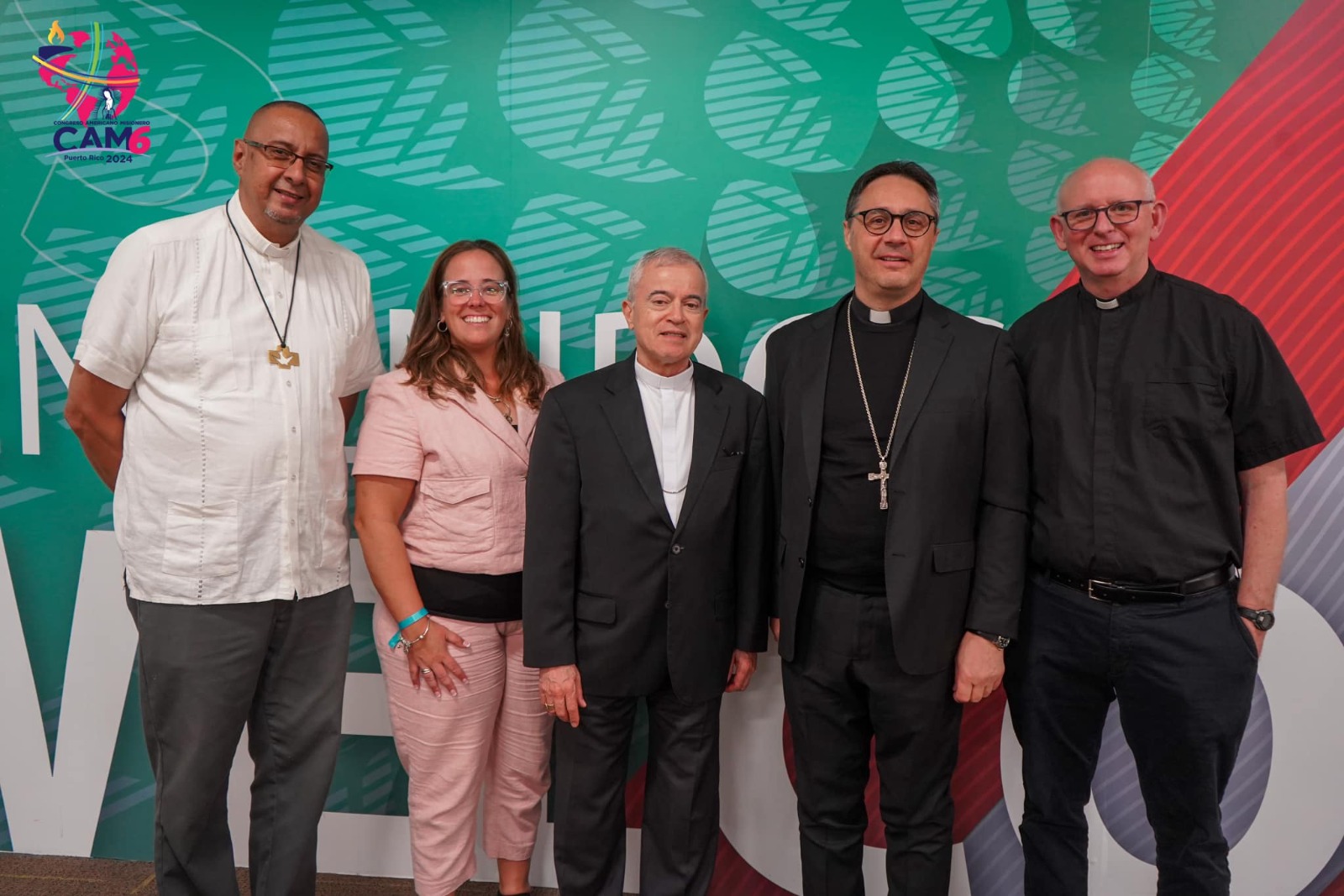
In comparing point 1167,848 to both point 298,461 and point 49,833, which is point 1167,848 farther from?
point 49,833

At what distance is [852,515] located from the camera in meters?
2.14

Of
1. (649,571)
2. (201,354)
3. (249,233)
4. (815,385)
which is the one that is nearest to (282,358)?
(201,354)

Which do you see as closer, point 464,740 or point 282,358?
point 282,358

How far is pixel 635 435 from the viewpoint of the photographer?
217 cm

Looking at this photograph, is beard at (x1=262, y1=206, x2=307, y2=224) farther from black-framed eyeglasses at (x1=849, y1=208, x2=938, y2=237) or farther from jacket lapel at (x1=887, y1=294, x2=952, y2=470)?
jacket lapel at (x1=887, y1=294, x2=952, y2=470)

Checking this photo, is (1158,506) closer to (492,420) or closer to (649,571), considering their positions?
(649,571)

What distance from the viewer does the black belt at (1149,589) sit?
2.02 metres

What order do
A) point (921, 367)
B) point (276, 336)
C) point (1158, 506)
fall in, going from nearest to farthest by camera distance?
point (1158, 506) → point (921, 367) → point (276, 336)

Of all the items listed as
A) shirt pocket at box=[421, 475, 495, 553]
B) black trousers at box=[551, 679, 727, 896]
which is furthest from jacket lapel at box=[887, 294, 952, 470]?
shirt pocket at box=[421, 475, 495, 553]

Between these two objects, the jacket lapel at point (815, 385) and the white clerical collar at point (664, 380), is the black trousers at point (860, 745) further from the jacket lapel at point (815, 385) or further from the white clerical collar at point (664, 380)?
the white clerical collar at point (664, 380)

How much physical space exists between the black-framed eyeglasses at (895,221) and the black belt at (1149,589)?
942mm

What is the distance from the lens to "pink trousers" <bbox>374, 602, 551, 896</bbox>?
2312mm

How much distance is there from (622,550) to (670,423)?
13.8 inches

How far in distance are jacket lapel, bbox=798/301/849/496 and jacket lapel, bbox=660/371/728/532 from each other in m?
0.21
